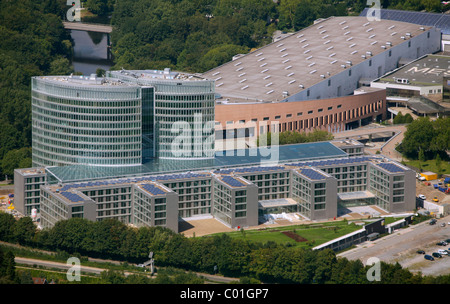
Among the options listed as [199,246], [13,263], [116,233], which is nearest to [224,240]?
[199,246]

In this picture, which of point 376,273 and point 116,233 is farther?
point 116,233
